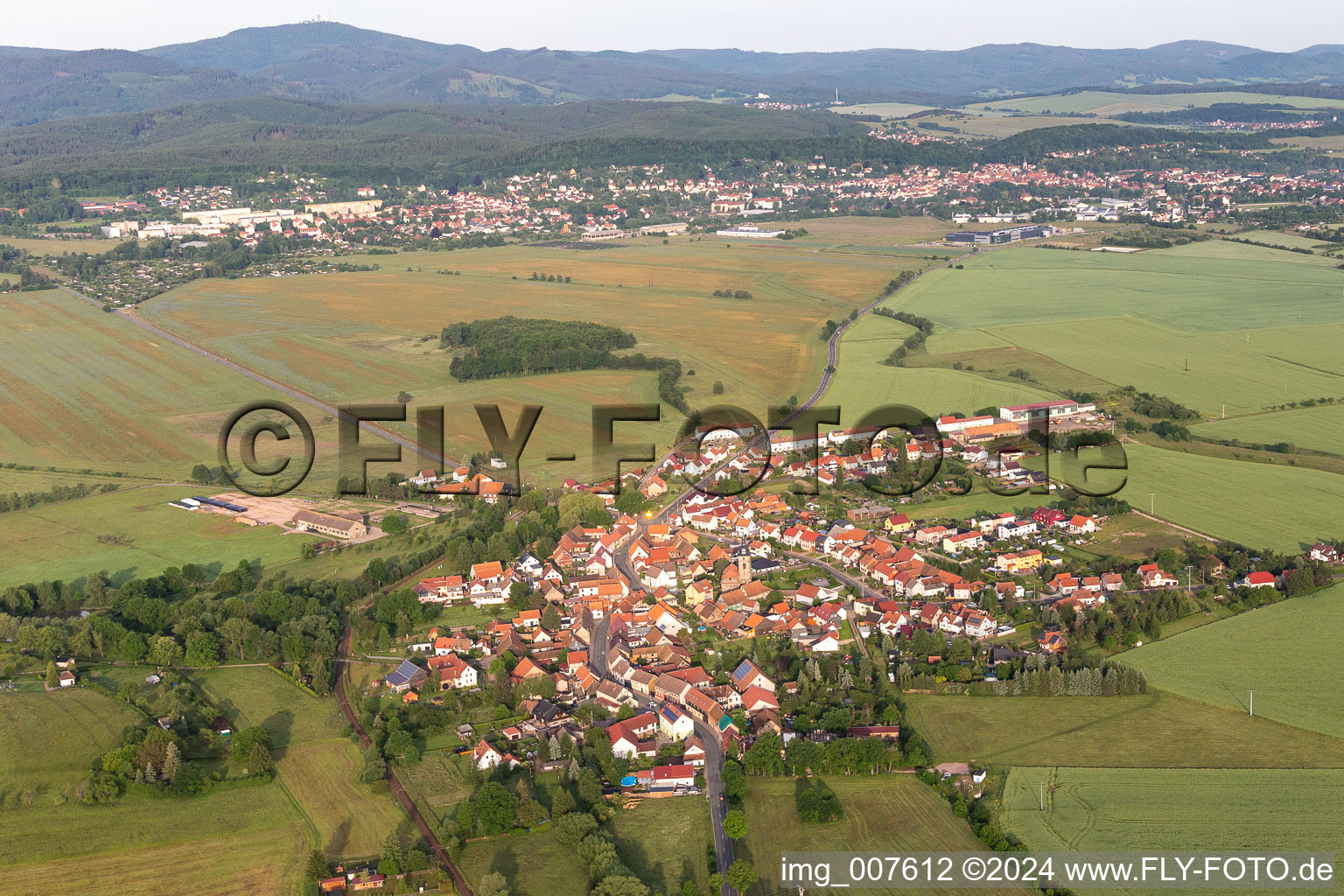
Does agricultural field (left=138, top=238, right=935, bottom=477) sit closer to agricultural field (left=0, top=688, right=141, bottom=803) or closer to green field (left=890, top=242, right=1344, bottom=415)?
green field (left=890, top=242, right=1344, bottom=415)

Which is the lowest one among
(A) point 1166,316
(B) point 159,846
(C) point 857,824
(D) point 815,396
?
(B) point 159,846

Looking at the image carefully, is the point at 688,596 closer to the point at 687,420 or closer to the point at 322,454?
the point at 687,420

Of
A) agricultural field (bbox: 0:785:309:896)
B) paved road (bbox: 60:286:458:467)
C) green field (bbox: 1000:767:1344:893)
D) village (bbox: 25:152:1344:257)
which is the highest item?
village (bbox: 25:152:1344:257)

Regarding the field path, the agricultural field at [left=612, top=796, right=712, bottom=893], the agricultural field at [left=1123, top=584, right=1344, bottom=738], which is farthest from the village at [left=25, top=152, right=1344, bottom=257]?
the agricultural field at [left=612, top=796, right=712, bottom=893]

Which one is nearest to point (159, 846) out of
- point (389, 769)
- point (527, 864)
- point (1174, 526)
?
point (389, 769)

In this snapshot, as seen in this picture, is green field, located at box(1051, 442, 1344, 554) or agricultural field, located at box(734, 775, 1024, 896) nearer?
agricultural field, located at box(734, 775, 1024, 896)

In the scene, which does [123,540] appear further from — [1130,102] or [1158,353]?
[1130,102]

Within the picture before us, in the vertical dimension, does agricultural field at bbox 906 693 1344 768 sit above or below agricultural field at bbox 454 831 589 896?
above
